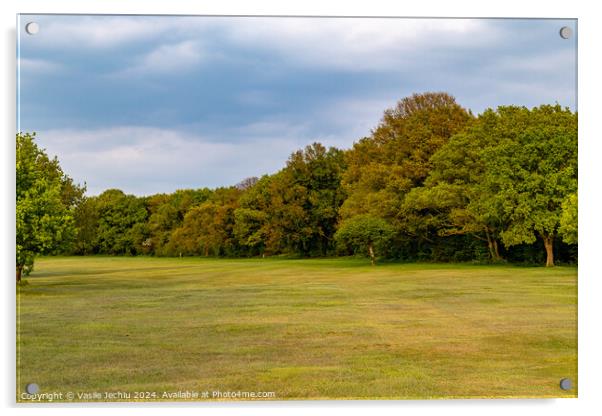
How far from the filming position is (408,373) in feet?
23.3

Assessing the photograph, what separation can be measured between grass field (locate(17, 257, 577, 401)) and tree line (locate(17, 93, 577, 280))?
56 cm

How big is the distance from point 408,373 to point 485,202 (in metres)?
10.6

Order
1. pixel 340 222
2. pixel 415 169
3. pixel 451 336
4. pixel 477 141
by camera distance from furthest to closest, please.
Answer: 1. pixel 415 169
2. pixel 477 141
3. pixel 340 222
4. pixel 451 336

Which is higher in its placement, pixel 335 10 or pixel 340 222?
pixel 335 10

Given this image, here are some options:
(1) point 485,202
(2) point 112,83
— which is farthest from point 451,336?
(1) point 485,202

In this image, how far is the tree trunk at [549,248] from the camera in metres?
10.9

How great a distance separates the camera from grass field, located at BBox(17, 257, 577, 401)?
7.00 meters

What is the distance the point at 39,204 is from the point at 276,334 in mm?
4301
